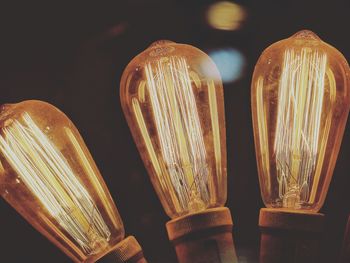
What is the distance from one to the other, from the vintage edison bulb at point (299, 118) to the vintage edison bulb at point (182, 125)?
0.26 feet

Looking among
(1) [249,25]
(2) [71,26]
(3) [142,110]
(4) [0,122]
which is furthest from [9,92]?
(1) [249,25]

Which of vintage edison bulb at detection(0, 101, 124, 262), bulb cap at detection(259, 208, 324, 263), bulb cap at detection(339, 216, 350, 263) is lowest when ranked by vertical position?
bulb cap at detection(339, 216, 350, 263)

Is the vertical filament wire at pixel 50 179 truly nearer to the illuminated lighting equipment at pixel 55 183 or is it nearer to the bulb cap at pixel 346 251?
the illuminated lighting equipment at pixel 55 183

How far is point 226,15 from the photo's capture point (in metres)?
1.29

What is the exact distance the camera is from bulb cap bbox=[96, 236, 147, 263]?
2.88 ft

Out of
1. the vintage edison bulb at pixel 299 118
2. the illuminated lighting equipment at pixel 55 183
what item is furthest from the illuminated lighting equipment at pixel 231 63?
the illuminated lighting equipment at pixel 55 183

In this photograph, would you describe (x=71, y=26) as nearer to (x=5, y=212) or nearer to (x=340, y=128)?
(x=5, y=212)

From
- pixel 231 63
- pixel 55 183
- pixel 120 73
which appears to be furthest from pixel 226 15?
pixel 55 183

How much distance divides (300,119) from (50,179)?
0.42m

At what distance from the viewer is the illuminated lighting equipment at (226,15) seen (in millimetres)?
1278

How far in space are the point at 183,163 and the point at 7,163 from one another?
29 cm

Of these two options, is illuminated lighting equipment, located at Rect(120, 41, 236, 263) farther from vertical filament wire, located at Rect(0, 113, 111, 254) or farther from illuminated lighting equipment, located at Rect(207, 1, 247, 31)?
illuminated lighting equipment, located at Rect(207, 1, 247, 31)

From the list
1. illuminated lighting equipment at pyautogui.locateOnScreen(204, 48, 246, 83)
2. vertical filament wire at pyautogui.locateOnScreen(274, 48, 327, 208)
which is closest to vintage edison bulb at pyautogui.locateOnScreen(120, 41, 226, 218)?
vertical filament wire at pyautogui.locateOnScreen(274, 48, 327, 208)

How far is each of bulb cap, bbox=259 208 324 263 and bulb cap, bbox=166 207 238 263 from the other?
75 millimetres
